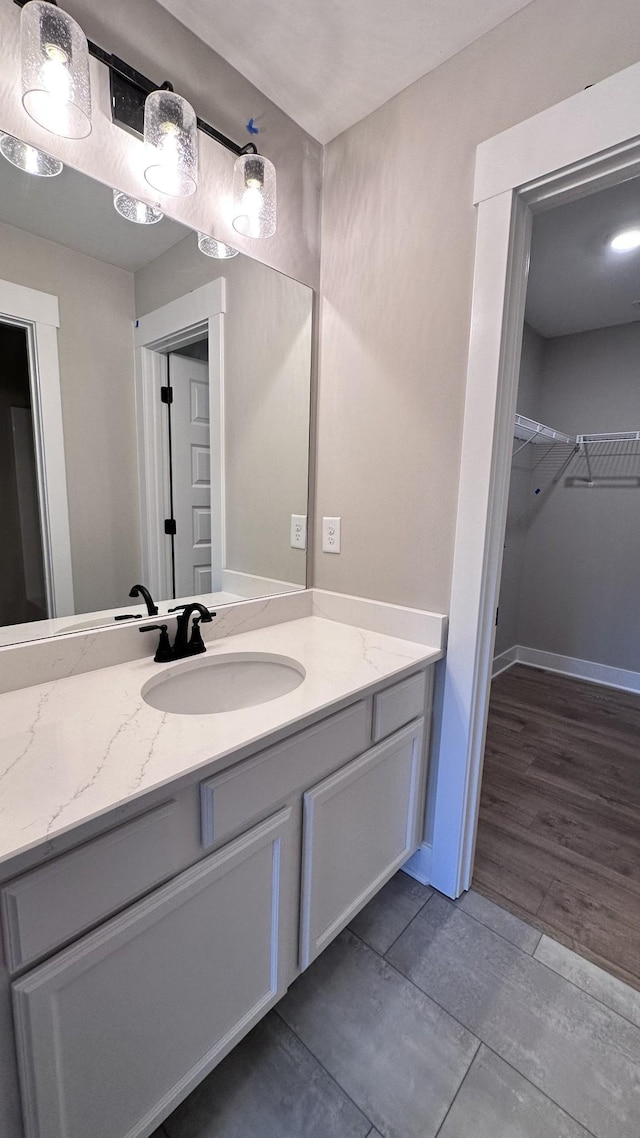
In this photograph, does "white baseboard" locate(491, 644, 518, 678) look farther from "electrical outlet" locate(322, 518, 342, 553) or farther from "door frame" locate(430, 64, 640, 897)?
"electrical outlet" locate(322, 518, 342, 553)

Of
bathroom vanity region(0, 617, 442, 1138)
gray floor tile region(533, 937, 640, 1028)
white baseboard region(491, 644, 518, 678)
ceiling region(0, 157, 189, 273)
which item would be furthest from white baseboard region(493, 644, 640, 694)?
ceiling region(0, 157, 189, 273)

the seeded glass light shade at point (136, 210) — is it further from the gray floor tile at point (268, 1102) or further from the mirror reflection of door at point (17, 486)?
the gray floor tile at point (268, 1102)

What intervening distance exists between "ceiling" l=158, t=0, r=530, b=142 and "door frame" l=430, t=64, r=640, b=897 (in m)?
0.29

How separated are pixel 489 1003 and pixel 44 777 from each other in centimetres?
125

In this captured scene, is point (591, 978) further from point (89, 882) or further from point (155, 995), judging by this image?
point (89, 882)

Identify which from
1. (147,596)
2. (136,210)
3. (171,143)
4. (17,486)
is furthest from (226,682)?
(171,143)

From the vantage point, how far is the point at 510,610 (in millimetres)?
3502

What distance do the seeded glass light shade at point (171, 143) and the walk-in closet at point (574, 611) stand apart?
4.99 feet

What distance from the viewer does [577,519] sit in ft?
10.6

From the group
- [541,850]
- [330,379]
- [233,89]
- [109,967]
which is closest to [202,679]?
[109,967]

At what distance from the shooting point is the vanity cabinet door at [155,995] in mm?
639

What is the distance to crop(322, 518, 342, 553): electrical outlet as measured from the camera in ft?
5.30

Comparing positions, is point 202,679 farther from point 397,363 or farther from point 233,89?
point 233,89

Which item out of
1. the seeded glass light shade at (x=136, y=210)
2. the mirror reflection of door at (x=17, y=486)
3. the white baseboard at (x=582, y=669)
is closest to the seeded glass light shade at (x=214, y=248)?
the seeded glass light shade at (x=136, y=210)
